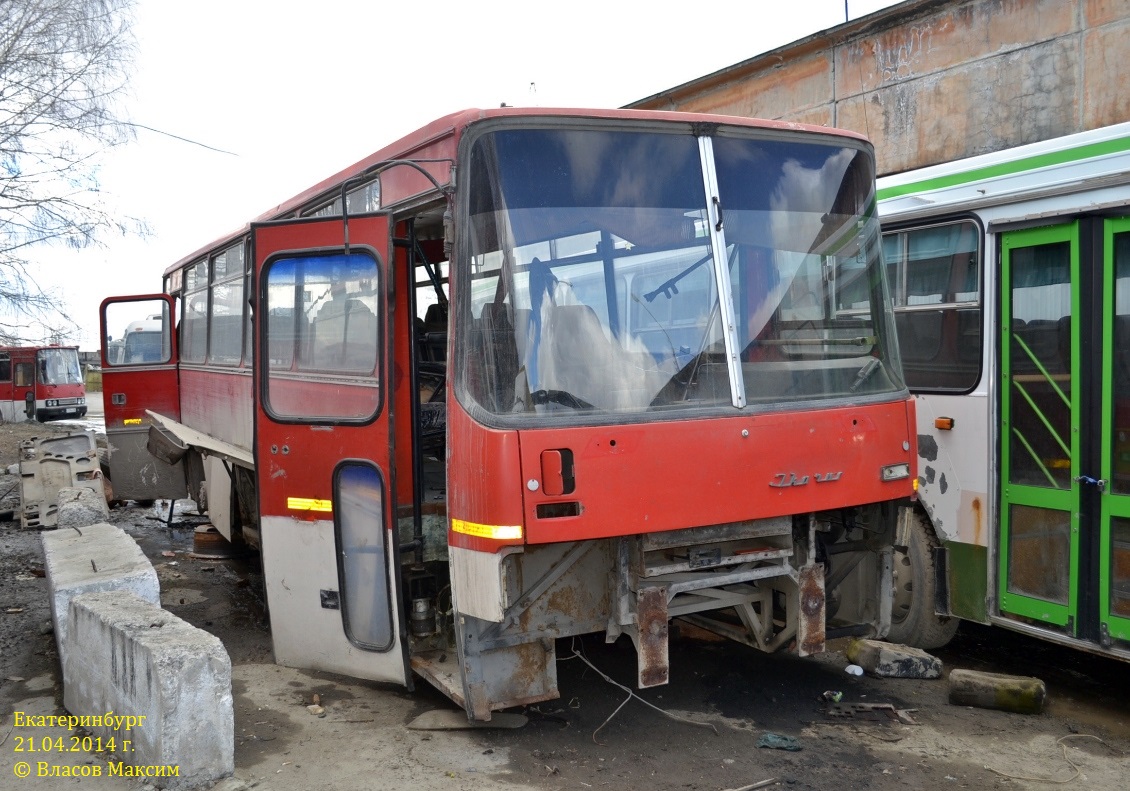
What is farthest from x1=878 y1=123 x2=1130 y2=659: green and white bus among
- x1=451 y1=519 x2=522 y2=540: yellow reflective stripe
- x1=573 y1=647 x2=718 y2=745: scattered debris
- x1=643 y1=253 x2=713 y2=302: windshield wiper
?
x1=451 y1=519 x2=522 y2=540: yellow reflective stripe

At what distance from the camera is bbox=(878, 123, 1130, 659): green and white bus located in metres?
5.00

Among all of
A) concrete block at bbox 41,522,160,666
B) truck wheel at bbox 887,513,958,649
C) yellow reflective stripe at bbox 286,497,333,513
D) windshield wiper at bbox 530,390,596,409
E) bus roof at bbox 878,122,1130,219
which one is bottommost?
truck wheel at bbox 887,513,958,649

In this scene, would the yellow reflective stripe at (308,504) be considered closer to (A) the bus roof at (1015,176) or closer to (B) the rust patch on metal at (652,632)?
(B) the rust patch on metal at (652,632)

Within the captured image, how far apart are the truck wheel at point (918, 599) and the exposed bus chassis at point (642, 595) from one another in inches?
42.7

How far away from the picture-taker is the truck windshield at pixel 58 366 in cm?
3488

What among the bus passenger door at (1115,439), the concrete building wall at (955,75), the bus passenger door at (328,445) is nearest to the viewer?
the bus passenger door at (1115,439)

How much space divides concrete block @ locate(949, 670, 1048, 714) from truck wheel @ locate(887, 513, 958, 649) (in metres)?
0.82

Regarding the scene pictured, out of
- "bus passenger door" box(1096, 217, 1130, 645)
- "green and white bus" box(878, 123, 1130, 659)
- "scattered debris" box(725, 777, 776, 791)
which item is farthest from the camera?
"green and white bus" box(878, 123, 1130, 659)

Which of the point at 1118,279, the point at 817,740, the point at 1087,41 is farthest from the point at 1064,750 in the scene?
the point at 1087,41

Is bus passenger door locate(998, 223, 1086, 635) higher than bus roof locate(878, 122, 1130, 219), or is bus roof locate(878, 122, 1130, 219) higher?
bus roof locate(878, 122, 1130, 219)

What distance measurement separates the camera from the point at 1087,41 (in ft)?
38.6

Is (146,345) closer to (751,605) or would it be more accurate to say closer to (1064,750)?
(751,605)

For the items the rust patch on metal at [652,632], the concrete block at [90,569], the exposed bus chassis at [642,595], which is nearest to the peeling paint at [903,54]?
the exposed bus chassis at [642,595]

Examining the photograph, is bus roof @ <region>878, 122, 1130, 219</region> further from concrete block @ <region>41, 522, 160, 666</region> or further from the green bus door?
concrete block @ <region>41, 522, 160, 666</region>
